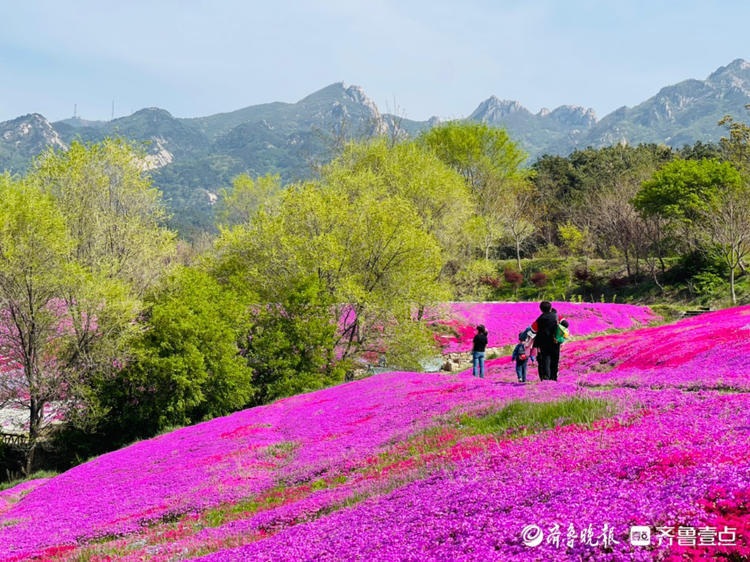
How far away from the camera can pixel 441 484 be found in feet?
21.5

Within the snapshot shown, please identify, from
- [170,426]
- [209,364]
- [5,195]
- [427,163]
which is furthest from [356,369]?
[427,163]

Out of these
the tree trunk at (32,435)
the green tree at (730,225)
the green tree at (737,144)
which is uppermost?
the green tree at (737,144)

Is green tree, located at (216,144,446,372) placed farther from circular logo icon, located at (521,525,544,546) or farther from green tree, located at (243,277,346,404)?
circular logo icon, located at (521,525,544,546)

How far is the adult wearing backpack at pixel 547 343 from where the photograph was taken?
15.7 m

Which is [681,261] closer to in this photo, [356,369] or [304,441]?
[356,369]

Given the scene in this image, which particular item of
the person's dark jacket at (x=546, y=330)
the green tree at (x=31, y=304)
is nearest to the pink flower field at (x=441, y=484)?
the person's dark jacket at (x=546, y=330)

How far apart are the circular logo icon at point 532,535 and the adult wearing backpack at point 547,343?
472 inches

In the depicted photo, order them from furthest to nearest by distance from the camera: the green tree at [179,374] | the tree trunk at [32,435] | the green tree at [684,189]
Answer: the green tree at [684,189] → the green tree at [179,374] → the tree trunk at [32,435]

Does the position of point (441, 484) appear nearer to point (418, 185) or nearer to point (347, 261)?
point (347, 261)

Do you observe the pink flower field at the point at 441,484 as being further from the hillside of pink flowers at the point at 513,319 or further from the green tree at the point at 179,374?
the hillside of pink flowers at the point at 513,319

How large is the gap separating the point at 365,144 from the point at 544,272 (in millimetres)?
26064

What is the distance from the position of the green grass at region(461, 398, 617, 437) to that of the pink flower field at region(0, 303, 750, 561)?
225mm

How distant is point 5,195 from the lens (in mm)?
27062

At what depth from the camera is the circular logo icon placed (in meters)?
4.02
